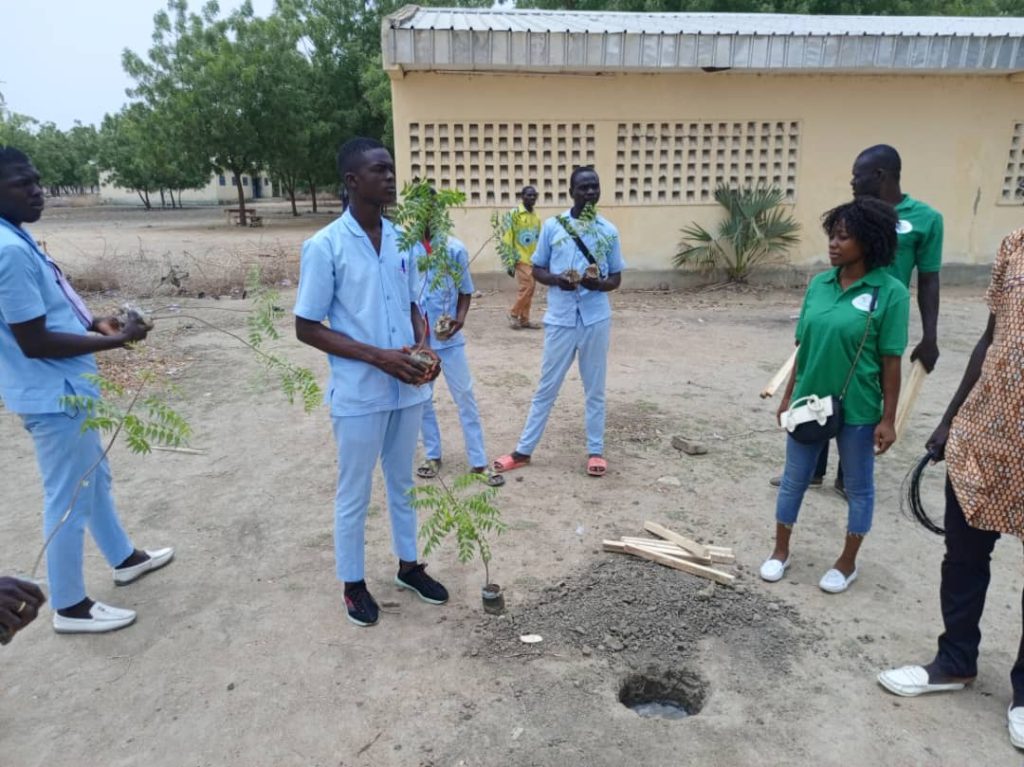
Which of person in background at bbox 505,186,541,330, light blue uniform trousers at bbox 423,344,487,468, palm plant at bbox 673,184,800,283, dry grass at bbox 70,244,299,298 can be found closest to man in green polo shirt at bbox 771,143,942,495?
light blue uniform trousers at bbox 423,344,487,468

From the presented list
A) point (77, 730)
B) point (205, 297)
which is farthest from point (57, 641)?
point (205, 297)

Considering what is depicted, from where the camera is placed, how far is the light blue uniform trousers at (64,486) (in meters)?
2.79

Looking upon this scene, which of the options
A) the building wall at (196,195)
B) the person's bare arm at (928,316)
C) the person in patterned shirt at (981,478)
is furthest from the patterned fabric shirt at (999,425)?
the building wall at (196,195)

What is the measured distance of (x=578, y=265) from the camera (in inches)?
169

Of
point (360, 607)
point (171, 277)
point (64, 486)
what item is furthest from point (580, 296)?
point (171, 277)

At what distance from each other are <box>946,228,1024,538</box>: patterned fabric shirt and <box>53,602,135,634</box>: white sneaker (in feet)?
11.0

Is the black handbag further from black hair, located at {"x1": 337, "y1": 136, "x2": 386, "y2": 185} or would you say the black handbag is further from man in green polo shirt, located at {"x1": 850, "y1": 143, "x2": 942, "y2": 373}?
black hair, located at {"x1": 337, "y1": 136, "x2": 386, "y2": 185}

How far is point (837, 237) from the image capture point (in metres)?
2.88

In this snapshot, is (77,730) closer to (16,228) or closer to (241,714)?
(241,714)

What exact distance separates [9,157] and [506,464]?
306cm

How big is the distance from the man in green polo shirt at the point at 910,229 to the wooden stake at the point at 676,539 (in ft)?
3.00

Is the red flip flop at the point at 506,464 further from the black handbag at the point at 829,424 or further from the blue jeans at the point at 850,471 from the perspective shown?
the black handbag at the point at 829,424

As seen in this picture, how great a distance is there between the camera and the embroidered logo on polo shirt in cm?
289

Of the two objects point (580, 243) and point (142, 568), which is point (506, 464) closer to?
point (580, 243)
